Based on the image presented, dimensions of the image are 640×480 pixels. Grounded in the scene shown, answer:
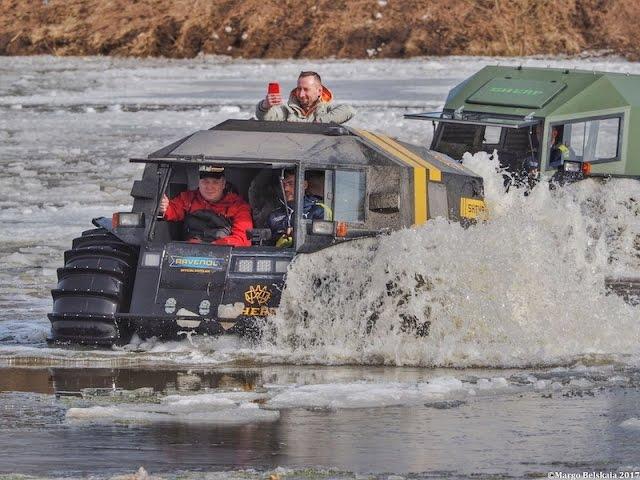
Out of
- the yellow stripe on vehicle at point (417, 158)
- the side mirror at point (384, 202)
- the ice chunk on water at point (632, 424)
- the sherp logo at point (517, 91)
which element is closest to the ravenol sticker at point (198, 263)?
the side mirror at point (384, 202)

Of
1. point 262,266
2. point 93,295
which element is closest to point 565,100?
point 262,266

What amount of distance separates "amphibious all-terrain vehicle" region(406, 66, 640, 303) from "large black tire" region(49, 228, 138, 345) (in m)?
7.75

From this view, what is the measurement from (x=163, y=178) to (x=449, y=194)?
2.24 m

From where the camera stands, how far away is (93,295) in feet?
38.7

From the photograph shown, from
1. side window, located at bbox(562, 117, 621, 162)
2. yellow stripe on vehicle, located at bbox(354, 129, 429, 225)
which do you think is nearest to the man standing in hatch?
yellow stripe on vehicle, located at bbox(354, 129, 429, 225)

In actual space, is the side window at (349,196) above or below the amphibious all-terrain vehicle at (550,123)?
below

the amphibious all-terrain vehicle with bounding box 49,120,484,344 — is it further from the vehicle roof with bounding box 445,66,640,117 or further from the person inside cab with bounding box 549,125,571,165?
the vehicle roof with bounding box 445,66,640,117

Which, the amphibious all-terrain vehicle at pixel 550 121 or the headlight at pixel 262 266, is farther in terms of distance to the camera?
the amphibious all-terrain vehicle at pixel 550 121

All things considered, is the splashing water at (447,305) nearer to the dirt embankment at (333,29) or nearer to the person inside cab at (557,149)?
the person inside cab at (557,149)

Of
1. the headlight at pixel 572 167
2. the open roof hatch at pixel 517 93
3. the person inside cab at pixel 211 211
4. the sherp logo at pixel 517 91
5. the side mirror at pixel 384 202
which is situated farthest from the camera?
the sherp logo at pixel 517 91

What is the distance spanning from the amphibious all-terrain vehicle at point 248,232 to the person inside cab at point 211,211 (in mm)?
124

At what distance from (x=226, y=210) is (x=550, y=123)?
25.0ft

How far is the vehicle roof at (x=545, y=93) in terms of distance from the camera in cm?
1958

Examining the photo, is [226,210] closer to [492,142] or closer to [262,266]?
[262,266]
